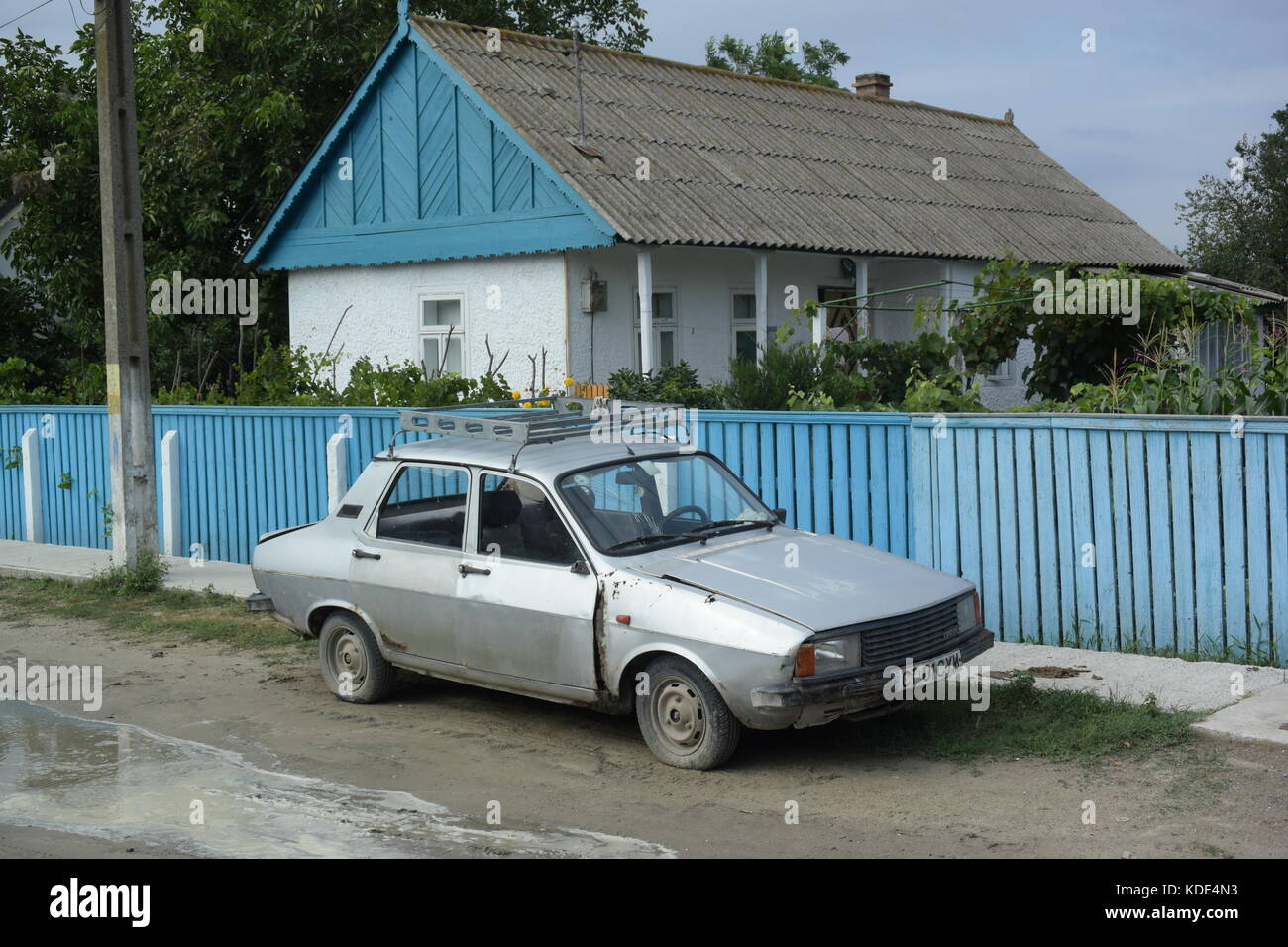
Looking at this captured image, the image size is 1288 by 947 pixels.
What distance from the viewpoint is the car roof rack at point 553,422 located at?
26.4 ft

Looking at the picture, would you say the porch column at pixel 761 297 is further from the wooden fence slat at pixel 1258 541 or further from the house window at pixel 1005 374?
the wooden fence slat at pixel 1258 541

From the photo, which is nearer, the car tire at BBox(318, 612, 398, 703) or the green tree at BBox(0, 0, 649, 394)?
the car tire at BBox(318, 612, 398, 703)

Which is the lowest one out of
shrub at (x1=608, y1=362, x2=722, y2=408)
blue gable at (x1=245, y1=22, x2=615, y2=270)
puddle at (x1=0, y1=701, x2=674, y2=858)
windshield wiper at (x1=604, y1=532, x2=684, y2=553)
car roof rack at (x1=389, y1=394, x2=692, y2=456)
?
puddle at (x1=0, y1=701, x2=674, y2=858)

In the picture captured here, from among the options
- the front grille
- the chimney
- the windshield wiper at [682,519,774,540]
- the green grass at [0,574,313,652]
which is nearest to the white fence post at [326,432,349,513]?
the green grass at [0,574,313,652]

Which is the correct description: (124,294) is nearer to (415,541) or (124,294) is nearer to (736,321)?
(415,541)

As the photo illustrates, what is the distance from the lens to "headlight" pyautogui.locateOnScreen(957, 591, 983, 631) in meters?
7.17

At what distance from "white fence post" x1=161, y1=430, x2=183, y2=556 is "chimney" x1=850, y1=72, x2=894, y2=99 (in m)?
18.9

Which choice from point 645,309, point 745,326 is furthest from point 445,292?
point 745,326

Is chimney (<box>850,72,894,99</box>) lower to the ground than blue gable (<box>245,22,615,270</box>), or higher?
higher

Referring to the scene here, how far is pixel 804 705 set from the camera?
631 cm

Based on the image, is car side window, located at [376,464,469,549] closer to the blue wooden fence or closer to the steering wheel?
the steering wheel

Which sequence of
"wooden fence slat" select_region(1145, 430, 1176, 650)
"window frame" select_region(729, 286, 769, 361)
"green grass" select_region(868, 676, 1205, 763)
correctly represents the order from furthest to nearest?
1. "window frame" select_region(729, 286, 769, 361)
2. "wooden fence slat" select_region(1145, 430, 1176, 650)
3. "green grass" select_region(868, 676, 1205, 763)

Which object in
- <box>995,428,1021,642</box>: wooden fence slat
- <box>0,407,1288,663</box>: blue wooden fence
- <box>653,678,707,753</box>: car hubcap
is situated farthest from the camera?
<box>995,428,1021,642</box>: wooden fence slat
